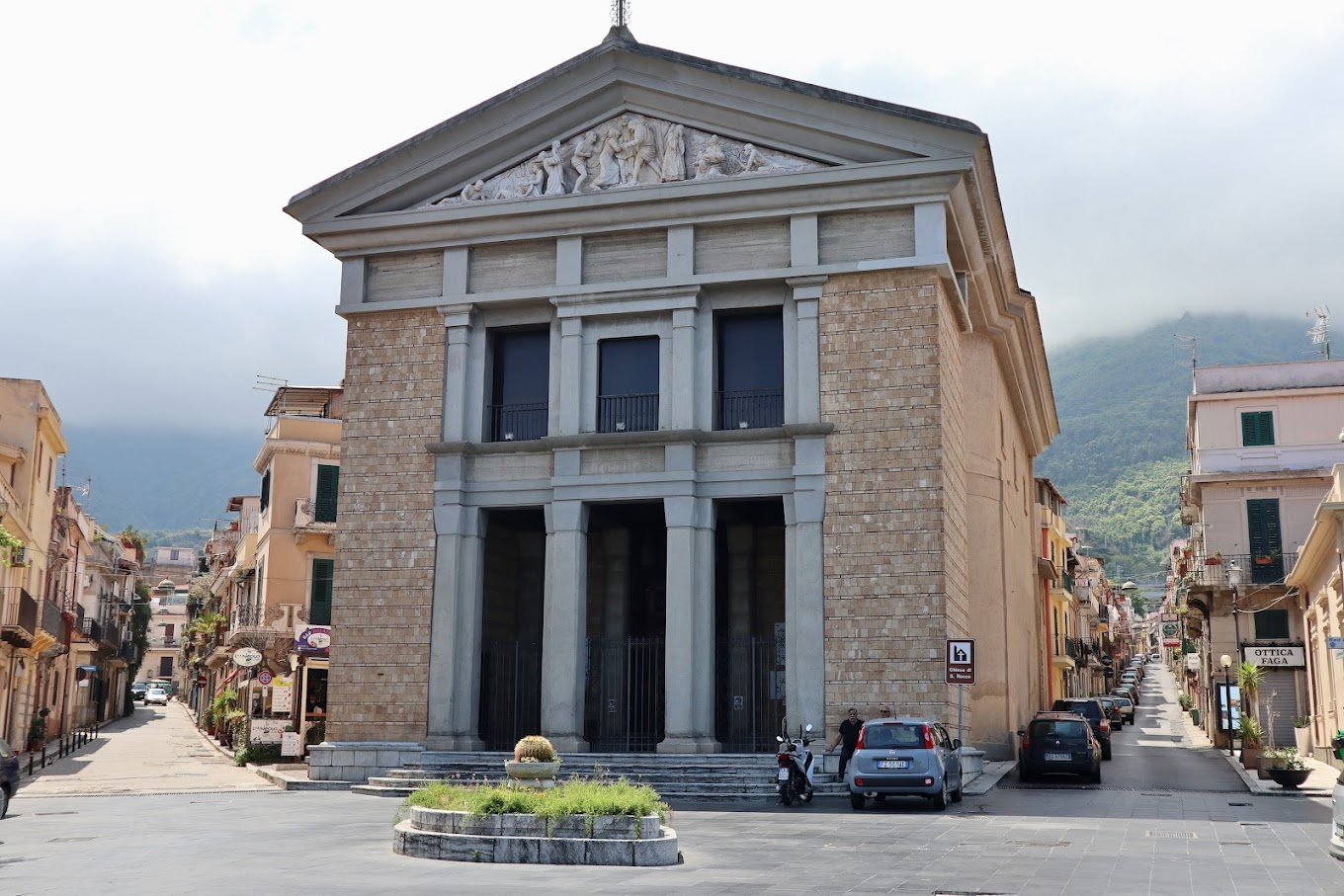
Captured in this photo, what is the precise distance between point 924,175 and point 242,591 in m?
30.4

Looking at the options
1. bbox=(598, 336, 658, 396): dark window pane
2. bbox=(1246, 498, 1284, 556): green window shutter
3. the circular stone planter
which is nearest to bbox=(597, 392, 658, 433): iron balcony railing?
bbox=(598, 336, 658, 396): dark window pane

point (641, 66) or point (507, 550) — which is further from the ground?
point (641, 66)

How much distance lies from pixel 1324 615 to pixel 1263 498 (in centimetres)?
1141

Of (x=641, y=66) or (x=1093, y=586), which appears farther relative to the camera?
(x=1093, y=586)

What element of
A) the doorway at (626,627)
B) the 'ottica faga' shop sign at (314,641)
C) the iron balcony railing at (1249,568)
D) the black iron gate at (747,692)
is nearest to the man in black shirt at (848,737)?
the black iron gate at (747,692)

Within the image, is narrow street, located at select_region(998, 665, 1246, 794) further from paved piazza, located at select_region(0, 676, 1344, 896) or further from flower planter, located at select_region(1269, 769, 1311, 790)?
flower planter, located at select_region(1269, 769, 1311, 790)

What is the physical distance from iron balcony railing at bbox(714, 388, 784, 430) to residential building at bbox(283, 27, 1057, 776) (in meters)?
0.05

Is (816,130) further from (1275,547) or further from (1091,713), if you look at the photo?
(1275,547)

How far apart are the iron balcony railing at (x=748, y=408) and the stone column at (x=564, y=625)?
3.59 metres

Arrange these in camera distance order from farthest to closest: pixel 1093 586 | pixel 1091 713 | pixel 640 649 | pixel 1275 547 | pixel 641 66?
1. pixel 1093 586
2. pixel 1275 547
3. pixel 1091 713
4. pixel 640 649
5. pixel 641 66

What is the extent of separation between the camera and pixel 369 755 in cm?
2769

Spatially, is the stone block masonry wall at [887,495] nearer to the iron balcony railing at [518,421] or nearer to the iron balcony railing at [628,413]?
the iron balcony railing at [628,413]

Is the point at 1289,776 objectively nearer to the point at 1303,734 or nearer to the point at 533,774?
the point at 1303,734

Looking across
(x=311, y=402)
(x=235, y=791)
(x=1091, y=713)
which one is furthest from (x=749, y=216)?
(x=311, y=402)
